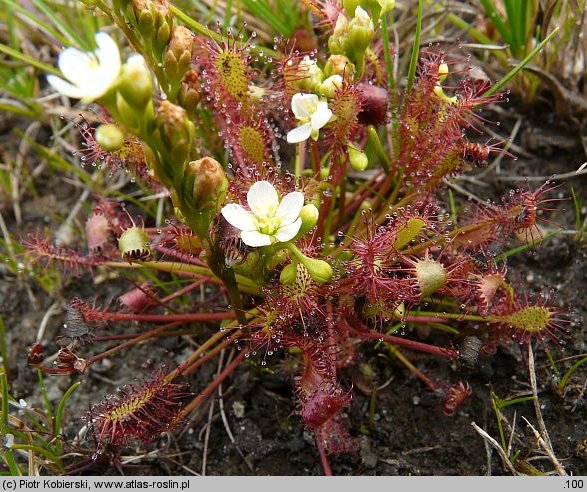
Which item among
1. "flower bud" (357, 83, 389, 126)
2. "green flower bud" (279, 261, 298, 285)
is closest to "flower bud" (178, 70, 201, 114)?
"flower bud" (357, 83, 389, 126)

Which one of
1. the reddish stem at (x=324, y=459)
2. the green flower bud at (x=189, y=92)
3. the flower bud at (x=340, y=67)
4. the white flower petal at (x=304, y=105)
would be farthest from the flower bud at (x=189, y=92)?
the reddish stem at (x=324, y=459)

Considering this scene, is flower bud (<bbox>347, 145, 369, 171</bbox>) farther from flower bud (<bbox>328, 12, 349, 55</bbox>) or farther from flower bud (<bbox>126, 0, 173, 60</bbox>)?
flower bud (<bbox>126, 0, 173, 60</bbox>)

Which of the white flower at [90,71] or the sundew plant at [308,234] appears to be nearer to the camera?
the white flower at [90,71]

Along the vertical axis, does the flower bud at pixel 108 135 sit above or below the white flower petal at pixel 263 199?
above

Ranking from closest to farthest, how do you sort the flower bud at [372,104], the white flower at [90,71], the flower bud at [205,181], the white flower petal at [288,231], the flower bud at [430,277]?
the white flower at [90,71]
the flower bud at [205,181]
the white flower petal at [288,231]
the flower bud at [430,277]
the flower bud at [372,104]

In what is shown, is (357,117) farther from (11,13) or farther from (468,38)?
(11,13)

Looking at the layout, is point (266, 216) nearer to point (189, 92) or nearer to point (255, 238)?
point (255, 238)

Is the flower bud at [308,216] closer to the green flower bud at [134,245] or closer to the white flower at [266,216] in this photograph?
the white flower at [266,216]
